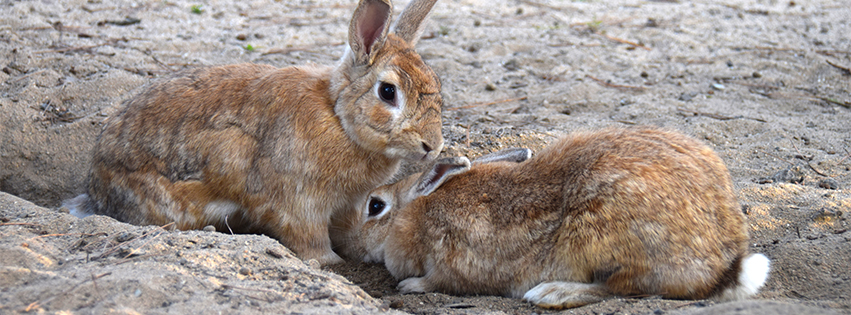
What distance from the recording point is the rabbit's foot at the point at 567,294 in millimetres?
3576

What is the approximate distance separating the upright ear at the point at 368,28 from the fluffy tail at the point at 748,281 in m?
2.50

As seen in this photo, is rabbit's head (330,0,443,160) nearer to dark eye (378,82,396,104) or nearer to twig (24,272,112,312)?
dark eye (378,82,396,104)

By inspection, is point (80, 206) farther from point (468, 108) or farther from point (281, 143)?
point (468, 108)

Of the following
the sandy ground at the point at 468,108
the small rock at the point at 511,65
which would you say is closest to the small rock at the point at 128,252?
the sandy ground at the point at 468,108

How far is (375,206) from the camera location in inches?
181

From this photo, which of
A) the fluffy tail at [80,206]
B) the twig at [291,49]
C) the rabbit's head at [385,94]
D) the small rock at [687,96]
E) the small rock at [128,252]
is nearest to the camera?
the small rock at [128,252]

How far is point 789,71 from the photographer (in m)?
7.36

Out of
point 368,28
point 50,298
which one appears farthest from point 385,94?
point 50,298

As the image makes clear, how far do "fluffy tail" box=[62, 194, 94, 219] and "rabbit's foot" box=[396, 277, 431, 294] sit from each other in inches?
92.2

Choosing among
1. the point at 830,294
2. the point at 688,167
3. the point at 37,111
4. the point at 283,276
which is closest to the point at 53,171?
the point at 37,111

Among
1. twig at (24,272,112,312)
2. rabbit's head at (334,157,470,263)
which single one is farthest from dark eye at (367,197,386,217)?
twig at (24,272,112,312)

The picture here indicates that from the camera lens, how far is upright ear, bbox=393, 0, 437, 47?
463 centimetres

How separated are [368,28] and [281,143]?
3.10 ft

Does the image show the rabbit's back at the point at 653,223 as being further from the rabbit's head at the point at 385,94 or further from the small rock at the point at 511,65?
the small rock at the point at 511,65
